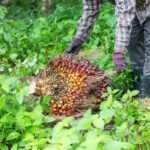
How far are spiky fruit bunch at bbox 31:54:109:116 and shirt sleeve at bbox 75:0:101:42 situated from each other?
1.55ft

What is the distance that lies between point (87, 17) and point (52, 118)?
1.69m

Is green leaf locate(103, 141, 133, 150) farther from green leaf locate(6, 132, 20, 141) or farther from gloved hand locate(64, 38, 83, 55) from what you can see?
gloved hand locate(64, 38, 83, 55)

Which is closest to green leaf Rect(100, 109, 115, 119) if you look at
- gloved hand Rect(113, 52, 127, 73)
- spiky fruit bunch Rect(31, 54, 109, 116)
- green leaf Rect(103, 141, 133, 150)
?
green leaf Rect(103, 141, 133, 150)

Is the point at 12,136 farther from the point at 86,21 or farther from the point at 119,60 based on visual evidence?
the point at 86,21

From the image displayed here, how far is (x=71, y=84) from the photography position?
16.0 ft

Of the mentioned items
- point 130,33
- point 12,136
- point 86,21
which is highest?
point 86,21

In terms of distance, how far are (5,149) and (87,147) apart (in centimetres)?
105

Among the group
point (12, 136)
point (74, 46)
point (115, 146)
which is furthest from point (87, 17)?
point (115, 146)

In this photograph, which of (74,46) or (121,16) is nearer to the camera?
(121,16)

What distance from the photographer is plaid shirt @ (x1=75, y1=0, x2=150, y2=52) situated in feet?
15.9

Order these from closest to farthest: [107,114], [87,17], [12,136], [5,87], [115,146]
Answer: [115,146], [107,114], [12,136], [5,87], [87,17]

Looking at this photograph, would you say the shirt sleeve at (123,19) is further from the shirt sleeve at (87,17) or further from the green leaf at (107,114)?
the green leaf at (107,114)

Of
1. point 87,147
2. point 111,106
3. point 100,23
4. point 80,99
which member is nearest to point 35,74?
point 80,99

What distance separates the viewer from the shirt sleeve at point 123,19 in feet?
15.8
